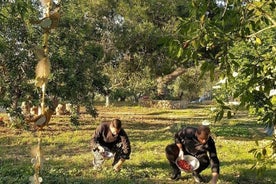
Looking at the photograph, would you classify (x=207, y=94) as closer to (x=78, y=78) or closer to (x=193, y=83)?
(x=193, y=83)

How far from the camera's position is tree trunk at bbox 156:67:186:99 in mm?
29938

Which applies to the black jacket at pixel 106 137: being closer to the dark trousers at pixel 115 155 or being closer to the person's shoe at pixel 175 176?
the dark trousers at pixel 115 155

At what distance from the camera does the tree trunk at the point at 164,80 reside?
29.9 m

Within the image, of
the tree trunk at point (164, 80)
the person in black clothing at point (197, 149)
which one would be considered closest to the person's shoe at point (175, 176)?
the person in black clothing at point (197, 149)

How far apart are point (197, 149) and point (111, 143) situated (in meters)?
1.73

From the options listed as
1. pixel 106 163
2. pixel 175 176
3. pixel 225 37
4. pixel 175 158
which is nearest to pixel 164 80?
pixel 106 163

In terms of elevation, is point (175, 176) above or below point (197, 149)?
below

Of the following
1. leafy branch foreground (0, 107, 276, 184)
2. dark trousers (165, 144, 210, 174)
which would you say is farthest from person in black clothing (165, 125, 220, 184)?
leafy branch foreground (0, 107, 276, 184)

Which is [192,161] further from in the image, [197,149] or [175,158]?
[175,158]

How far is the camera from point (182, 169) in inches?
300

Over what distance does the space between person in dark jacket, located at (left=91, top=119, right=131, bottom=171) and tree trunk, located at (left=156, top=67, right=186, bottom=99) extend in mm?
21931

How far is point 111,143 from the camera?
8.22 m

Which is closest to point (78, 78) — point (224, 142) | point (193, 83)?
→ point (224, 142)

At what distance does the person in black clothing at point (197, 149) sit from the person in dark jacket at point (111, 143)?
0.88m
